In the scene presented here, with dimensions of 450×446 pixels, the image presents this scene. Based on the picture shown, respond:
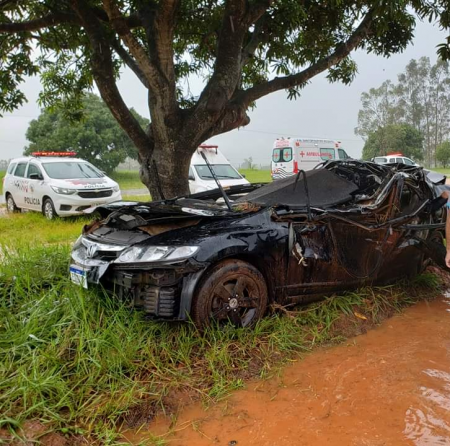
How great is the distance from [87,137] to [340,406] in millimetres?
27817

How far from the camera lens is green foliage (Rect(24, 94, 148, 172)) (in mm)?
27359

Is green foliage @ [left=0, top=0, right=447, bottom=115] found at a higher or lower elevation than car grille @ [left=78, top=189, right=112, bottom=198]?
higher

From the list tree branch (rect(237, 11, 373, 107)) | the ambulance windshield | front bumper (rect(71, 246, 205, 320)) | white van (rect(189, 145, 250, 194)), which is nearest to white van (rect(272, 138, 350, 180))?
the ambulance windshield

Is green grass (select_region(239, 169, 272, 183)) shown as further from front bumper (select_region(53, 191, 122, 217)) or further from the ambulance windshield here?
front bumper (select_region(53, 191, 122, 217))

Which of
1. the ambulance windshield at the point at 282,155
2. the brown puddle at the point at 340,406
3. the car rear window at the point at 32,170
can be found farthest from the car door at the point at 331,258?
the ambulance windshield at the point at 282,155

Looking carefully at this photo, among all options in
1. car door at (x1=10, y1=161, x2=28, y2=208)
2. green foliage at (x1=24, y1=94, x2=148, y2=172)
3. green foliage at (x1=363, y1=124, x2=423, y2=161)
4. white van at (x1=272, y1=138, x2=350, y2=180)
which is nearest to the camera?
car door at (x1=10, y1=161, x2=28, y2=208)

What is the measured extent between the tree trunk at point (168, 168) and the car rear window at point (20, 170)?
22.8ft

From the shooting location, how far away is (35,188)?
1003 cm

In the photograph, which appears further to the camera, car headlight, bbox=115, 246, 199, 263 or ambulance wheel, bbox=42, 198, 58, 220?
ambulance wheel, bbox=42, 198, 58, 220

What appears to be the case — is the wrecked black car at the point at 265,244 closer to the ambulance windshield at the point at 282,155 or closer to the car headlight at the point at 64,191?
the car headlight at the point at 64,191

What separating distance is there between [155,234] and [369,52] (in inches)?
210

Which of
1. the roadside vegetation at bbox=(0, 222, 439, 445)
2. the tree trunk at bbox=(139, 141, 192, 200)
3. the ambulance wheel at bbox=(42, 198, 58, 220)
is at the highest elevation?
the tree trunk at bbox=(139, 141, 192, 200)

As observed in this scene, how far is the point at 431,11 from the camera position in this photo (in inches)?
204

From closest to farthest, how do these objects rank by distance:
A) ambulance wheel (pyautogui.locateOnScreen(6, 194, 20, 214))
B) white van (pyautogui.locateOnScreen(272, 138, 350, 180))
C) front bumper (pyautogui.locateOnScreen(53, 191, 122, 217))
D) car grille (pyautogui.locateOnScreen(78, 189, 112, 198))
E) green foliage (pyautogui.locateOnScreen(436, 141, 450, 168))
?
1. front bumper (pyautogui.locateOnScreen(53, 191, 122, 217))
2. car grille (pyautogui.locateOnScreen(78, 189, 112, 198))
3. ambulance wheel (pyautogui.locateOnScreen(6, 194, 20, 214))
4. white van (pyautogui.locateOnScreen(272, 138, 350, 180))
5. green foliage (pyautogui.locateOnScreen(436, 141, 450, 168))
